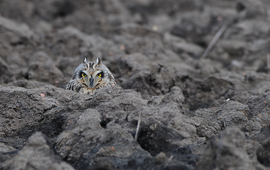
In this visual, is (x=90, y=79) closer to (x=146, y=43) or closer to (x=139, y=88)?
(x=139, y=88)

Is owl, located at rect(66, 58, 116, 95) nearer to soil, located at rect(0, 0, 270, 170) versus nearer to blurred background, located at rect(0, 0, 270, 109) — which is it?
soil, located at rect(0, 0, 270, 170)

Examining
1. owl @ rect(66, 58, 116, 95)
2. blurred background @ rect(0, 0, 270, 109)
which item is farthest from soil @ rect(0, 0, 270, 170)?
owl @ rect(66, 58, 116, 95)

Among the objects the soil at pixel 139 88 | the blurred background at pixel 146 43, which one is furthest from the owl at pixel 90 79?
the blurred background at pixel 146 43

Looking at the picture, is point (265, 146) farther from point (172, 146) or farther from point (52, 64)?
point (52, 64)

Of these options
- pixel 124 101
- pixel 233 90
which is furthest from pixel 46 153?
pixel 233 90

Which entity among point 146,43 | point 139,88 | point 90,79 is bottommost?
point 139,88

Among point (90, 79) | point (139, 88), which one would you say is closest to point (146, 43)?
point (139, 88)

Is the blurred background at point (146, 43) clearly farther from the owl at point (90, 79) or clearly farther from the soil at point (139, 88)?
the owl at point (90, 79)
